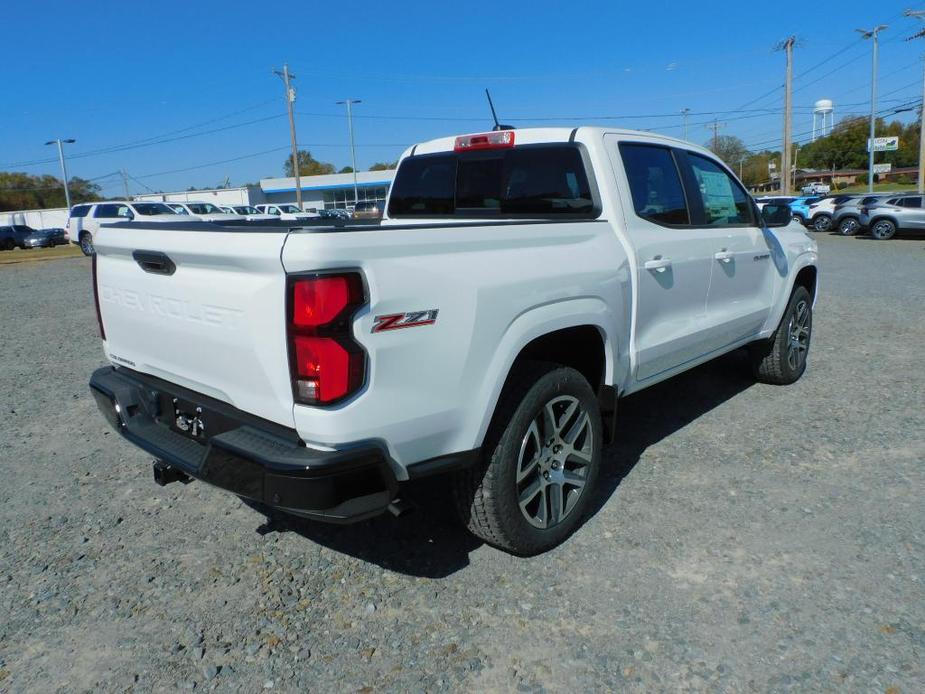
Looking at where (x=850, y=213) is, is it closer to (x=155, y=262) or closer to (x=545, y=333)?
(x=545, y=333)

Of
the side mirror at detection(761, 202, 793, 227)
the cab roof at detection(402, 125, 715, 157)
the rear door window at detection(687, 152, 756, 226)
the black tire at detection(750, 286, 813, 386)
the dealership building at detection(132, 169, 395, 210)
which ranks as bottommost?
the black tire at detection(750, 286, 813, 386)

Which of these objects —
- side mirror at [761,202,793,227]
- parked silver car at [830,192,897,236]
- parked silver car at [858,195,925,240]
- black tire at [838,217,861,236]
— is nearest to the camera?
side mirror at [761,202,793,227]

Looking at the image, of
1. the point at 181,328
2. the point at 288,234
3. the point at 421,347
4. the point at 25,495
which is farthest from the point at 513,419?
the point at 25,495

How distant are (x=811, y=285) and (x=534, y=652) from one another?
476 cm

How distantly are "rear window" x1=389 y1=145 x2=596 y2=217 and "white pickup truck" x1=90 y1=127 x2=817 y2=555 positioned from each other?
0.01 meters

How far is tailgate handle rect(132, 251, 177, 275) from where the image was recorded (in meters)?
2.78

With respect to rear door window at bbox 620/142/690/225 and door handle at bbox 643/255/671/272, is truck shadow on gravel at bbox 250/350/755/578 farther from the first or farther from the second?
rear door window at bbox 620/142/690/225

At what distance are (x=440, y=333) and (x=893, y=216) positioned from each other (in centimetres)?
2553

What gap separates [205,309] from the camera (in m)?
2.62

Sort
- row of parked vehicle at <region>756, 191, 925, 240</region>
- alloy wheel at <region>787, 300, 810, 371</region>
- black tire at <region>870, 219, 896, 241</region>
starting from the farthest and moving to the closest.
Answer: black tire at <region>870, 219, 896, 241</region>, row of parked vehicle at <region>756, 191, 925, 240</region>, alloy wheel at <region>787, 300, 810, 371</region>

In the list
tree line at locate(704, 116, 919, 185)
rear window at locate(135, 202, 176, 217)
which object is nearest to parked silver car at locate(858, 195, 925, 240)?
rear window at locate(135, 202, 176, 217)

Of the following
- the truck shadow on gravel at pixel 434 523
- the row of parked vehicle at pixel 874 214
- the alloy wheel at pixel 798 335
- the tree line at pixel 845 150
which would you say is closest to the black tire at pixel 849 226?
the row of parked vehicle at pixel 874 214

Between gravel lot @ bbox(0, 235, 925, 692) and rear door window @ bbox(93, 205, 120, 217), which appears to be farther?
rear door window @ bbox(93, 205, 120, 217)

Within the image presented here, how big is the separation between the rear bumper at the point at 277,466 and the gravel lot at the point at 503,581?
0.62m
